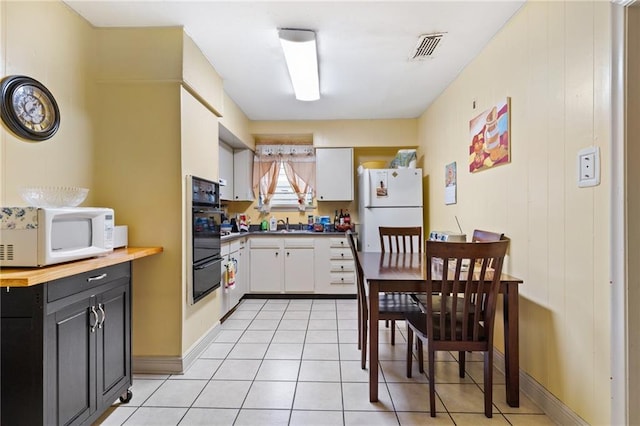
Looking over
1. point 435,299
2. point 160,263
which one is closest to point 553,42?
point 435,299

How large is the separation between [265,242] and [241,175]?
109 centimetres

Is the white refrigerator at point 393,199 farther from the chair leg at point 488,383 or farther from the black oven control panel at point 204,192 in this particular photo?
the chair leg at point 488,383

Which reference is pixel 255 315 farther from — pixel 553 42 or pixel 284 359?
pixel 553 42

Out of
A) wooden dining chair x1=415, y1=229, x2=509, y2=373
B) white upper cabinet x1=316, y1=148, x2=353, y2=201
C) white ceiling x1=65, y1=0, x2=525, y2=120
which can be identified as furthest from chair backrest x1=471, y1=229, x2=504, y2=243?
white upper cabinet x1=316, y1=148, x2=353, y2=201

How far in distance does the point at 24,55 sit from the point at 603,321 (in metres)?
3.23

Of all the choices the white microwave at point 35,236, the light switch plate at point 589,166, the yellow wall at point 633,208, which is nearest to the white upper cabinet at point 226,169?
the white microwave at point 35,236

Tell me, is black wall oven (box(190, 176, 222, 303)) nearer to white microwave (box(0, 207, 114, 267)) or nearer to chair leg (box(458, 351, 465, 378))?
white microwave (box(0, 207, 114, 267))

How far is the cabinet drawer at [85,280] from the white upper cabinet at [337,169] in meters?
2.93

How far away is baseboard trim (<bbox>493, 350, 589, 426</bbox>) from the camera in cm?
154

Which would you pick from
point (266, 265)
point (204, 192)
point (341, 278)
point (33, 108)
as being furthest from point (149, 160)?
point (341, 278)

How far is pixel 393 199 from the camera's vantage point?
12.5 feet

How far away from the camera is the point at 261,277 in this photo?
404cm

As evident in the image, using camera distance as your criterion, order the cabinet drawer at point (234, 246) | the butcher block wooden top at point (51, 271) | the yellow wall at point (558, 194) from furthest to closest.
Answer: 1. the cabinet drawer at point (234, 246)
2. the yellow wall at point (558, 194)
3. the butcher block wooden top at point (51, 271)

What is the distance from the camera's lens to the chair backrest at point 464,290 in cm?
155
